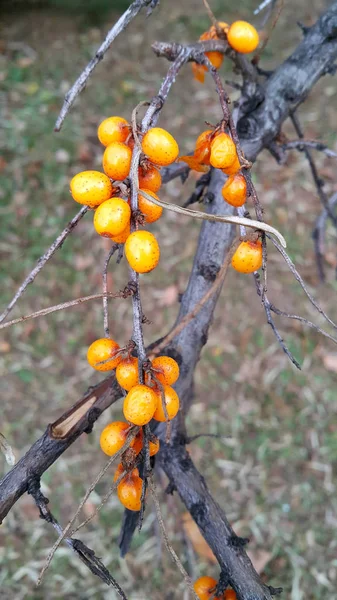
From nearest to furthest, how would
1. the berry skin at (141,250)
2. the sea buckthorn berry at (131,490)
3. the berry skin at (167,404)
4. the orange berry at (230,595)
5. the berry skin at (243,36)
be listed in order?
the berry skin at (141,250) < the berry skin at (167,404) < the sea buckthorn berry at (131,490) < the orange berry at (230,595) < the berry skin at (243,36)

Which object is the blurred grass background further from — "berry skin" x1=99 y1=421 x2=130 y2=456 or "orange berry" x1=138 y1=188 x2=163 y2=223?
"orange berry" x1=138 y1=188 x2=163 y2=223

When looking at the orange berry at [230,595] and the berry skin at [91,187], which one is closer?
the berry skin at [91,187]

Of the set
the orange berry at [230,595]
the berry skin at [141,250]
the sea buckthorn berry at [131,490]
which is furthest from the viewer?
the orange berry at [230,595]

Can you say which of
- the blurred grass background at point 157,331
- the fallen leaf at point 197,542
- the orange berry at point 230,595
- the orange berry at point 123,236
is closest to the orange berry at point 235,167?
the orange berry at point 123,236

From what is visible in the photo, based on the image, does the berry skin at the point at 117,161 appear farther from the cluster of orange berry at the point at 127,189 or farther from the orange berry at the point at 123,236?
the orange berry at the point at 123,236

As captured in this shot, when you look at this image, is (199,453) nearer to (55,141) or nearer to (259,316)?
(259,316)

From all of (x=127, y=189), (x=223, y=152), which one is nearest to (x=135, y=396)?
(x=127, y=189)
